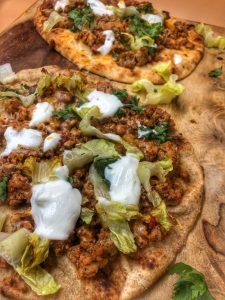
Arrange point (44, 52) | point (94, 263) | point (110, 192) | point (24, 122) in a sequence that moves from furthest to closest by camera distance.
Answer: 1. point (44, 52)
2. point (24, 122)
3. point (110, 192)
4. point (94, 263)

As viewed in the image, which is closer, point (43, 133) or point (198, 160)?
point (43, 133)

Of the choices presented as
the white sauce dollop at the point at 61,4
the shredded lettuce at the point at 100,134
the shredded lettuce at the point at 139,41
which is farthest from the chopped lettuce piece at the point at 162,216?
the white sauce dollop at the point at 61,4

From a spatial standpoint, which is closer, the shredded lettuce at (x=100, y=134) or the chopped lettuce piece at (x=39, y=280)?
the chopped lettuce piece at (x=39, y=280)

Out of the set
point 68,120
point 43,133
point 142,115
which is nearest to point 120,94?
point 142,115

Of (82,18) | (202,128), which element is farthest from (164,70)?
(82,18)

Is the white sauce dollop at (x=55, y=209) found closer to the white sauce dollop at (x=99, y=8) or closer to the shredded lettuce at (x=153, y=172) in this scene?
the shredded lettuce at (x=153, y=172)

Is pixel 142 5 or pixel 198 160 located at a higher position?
pixel 142 5

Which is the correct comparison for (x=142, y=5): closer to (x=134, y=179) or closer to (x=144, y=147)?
(x=144, y=147)
